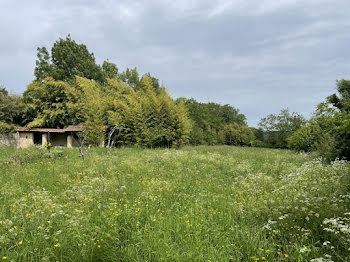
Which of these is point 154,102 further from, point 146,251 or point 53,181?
point 146,251

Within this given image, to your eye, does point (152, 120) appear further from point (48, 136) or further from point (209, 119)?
point (209, 119)

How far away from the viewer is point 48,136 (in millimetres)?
24312

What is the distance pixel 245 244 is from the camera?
3.36 m

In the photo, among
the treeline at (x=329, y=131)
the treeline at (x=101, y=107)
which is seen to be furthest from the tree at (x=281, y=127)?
the treeline at (x=329, y=131)

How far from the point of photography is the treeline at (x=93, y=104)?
70.5 ft

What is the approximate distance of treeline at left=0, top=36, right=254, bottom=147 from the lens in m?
21.5

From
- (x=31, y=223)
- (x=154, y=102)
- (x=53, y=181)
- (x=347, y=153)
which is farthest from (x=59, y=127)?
(x=347, y=153)

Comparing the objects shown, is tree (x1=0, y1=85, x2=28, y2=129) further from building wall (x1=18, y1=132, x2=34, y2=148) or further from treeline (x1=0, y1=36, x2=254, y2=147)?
building wall (x1=18, y1=132, x2=34, y2=148)

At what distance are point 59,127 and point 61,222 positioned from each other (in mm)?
25587

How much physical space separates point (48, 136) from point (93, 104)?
7.18m

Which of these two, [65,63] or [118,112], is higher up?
[65,63]

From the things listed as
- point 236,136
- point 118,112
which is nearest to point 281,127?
point 236,136

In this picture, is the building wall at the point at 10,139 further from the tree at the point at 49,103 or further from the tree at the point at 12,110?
the tree at the point at 49,103

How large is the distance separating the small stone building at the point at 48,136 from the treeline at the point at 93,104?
3.17 ft
